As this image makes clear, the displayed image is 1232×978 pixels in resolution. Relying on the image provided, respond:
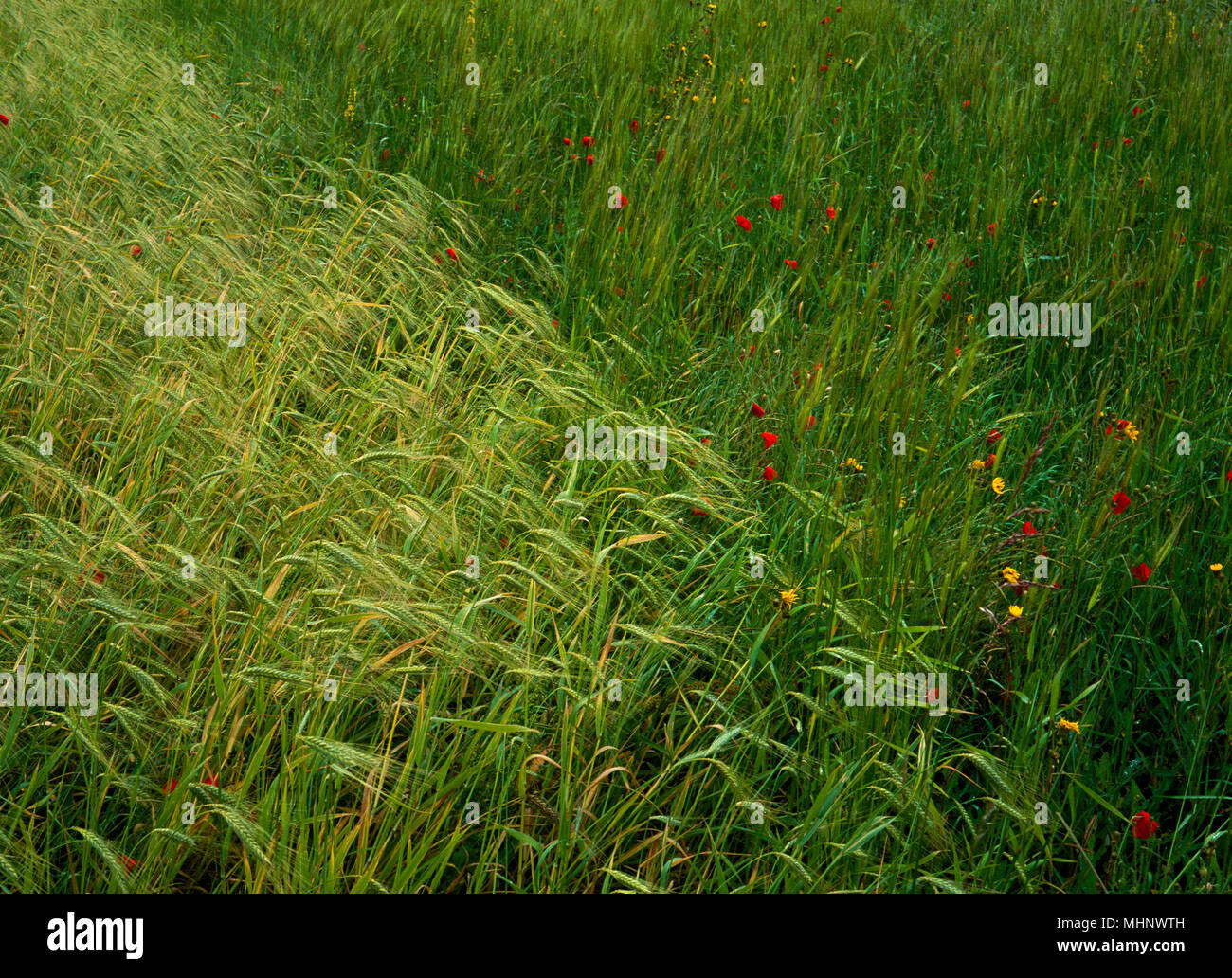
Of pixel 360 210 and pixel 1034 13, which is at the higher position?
pixel 1034 13

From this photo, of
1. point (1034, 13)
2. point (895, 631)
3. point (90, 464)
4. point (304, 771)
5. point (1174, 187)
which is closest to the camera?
point (304, 771)

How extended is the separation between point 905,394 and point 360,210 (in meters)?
1.92

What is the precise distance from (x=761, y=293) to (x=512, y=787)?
199cm

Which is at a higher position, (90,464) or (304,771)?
(90,464)

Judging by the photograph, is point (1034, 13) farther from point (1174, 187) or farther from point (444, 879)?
point (444, 879)

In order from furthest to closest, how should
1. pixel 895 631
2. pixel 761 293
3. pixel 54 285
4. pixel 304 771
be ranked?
pixel 761 293
pixel 54 285
pixel 895 631
pixel 304 771

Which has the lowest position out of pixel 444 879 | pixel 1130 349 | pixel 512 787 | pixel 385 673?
pixel 444 879

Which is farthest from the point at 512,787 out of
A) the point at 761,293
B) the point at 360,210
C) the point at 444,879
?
the point at 360,210

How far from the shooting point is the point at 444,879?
1519mm

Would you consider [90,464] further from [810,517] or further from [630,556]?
[810,517]

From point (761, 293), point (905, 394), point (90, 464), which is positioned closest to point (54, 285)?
point (90, 464)

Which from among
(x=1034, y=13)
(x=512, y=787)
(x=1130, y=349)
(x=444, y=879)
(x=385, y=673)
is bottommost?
(x=444, y=879)

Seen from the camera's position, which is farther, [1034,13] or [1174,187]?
[1034,13]

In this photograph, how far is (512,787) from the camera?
1.60 m
